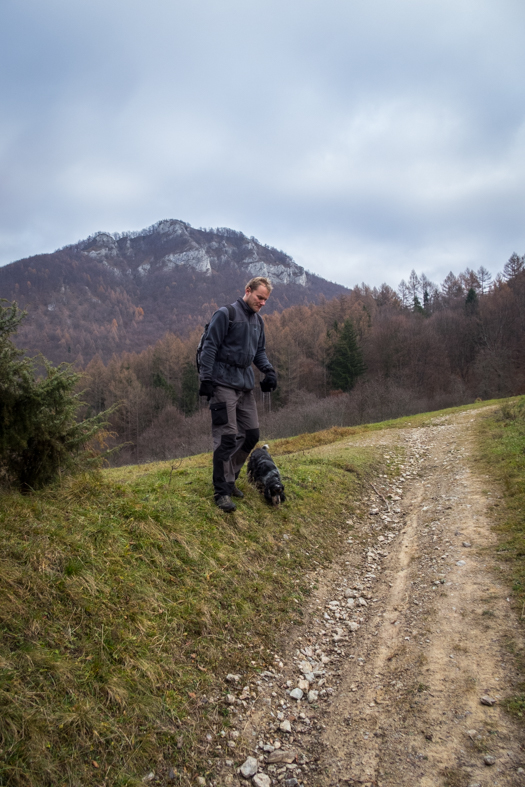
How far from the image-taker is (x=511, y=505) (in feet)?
19.0

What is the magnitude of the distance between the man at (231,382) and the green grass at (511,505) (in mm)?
3192

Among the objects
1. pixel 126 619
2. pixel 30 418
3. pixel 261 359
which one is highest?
pixel 261 359

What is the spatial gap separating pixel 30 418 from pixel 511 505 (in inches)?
256

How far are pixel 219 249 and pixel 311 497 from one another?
7440 inches

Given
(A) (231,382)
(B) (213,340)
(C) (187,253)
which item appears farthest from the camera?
(C) (187,253)

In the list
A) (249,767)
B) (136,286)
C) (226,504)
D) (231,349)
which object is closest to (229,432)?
(226,504)

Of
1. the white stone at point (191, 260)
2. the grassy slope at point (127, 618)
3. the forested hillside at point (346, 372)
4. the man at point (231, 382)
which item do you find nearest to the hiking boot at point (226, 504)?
the man at point (231, 382)

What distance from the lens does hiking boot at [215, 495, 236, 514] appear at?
5074 mm

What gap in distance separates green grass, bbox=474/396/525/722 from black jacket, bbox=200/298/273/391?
3.67 m

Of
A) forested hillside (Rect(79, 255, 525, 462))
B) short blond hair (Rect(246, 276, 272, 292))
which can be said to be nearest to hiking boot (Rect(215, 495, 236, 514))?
short blond hair (Rect(246, 276, 272, 292))

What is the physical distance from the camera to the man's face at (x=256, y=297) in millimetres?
5346

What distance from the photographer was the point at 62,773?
2.06 metres

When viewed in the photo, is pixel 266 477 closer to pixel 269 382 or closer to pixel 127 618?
pixel 269 382

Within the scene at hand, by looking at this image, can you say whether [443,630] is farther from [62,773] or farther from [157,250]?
[157,250]
